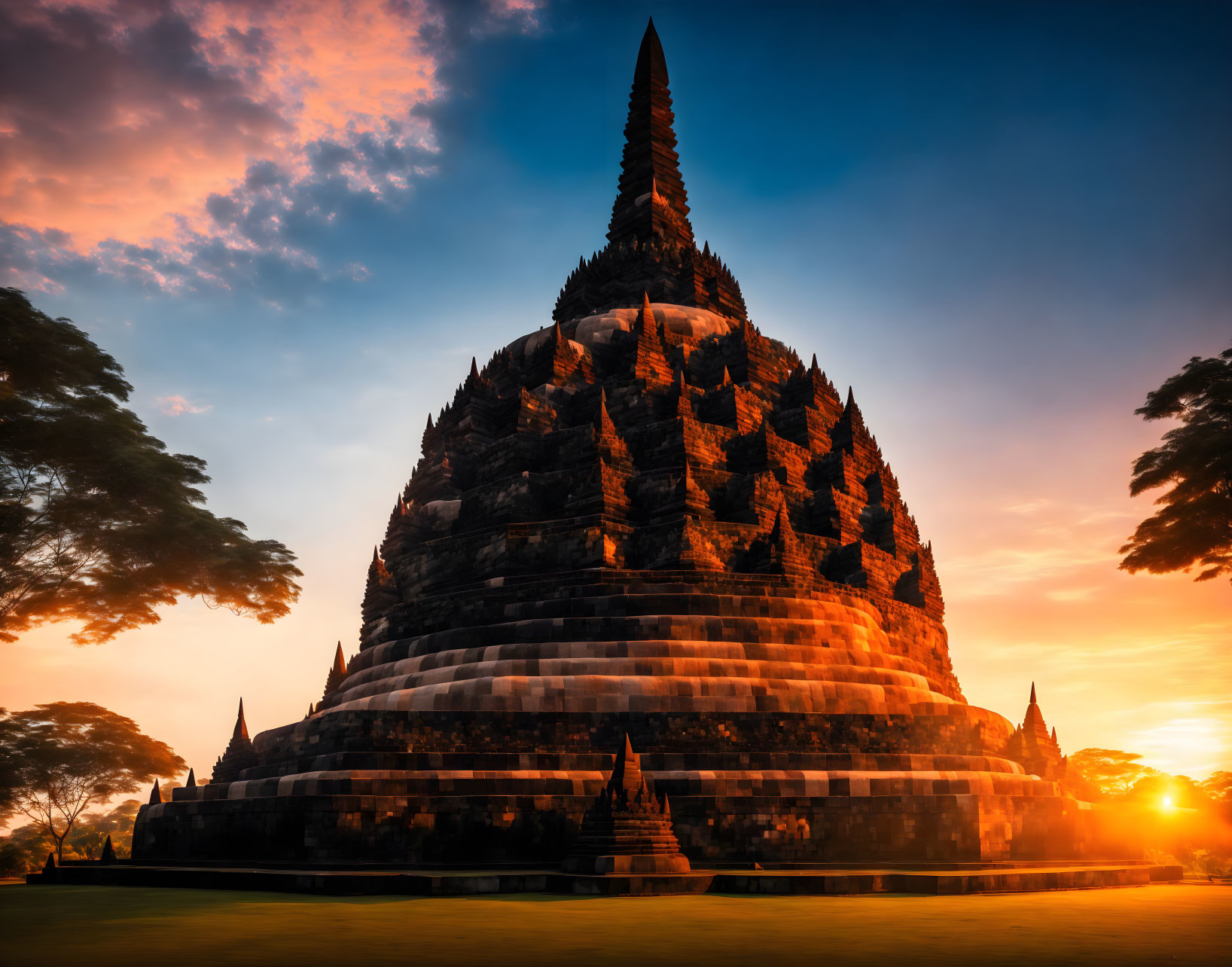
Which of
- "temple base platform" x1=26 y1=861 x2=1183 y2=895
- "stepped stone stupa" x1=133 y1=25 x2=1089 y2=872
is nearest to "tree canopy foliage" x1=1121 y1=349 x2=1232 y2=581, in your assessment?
"stepped stone stupa" x1=133 y1=25 x2=1089 y2=872

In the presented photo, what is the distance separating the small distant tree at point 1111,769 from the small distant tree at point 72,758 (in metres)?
52.3

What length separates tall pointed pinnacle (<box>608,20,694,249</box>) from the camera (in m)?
50.3

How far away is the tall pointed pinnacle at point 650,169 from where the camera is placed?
165 ft

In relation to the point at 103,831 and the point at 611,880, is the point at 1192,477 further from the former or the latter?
the point at 103,831

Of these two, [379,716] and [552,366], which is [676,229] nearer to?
[552,366]

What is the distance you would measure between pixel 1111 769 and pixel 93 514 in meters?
58.4

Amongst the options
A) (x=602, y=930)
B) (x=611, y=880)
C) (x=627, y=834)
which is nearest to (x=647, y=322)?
(x=627, y=834)

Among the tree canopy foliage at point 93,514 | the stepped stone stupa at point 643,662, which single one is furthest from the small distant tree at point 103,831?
the stepped stone stupa at point 643,662

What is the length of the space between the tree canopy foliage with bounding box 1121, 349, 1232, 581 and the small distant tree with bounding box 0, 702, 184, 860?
133 feet

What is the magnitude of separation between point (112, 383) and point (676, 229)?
27.5 m

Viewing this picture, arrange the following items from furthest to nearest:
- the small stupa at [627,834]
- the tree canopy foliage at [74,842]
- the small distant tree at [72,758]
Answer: the small distant tree at [72,758], the tree canopy foliage at [74,842], the small stupa at [627,834]

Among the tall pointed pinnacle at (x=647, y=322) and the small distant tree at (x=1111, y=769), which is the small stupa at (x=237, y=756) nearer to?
the tall pointed pinnacle at (x=647, y=322)

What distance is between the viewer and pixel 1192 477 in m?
29.2

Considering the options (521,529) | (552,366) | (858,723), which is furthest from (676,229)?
(858,723)
